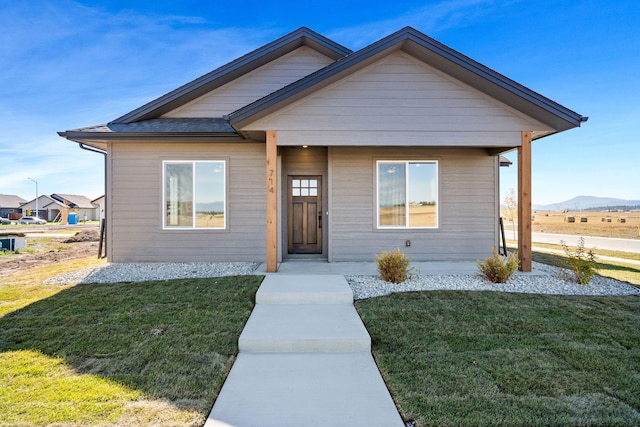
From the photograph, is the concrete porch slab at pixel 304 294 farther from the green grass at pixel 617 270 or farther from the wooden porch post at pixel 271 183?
the green grass at pixel 617 270

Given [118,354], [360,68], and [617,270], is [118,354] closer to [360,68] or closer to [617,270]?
[360,68]

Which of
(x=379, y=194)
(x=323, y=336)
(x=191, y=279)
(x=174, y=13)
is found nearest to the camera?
(x=323, y=336)

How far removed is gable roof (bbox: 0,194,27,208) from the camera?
59.8m

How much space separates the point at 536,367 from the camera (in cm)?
291

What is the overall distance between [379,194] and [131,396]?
260 inches

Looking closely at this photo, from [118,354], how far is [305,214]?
5794 mm

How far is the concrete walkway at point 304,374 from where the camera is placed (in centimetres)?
223

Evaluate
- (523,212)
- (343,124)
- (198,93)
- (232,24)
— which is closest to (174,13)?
(232,24)

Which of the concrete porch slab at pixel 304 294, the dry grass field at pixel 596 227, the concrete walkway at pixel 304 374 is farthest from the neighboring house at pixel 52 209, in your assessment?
the dry grass field at pixel 596 227

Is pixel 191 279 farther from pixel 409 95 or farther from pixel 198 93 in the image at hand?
pixel 409 95

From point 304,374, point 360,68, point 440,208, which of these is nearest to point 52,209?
point 360,68

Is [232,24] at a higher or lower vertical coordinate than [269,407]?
higher

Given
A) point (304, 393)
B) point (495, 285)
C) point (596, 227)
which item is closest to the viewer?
point (304, 393)

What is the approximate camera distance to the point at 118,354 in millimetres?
3156
